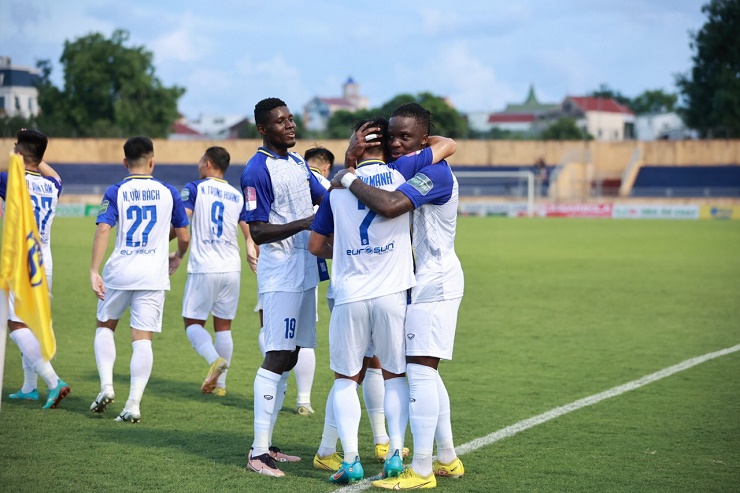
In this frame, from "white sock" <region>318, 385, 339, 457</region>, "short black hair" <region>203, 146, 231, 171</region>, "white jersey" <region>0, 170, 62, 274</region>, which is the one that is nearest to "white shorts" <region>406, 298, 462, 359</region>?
"white sock" <region>318, 385, 339, 457</region>

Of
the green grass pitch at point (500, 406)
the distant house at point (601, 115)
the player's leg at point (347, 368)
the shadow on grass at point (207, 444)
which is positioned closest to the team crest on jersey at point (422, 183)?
the player's leg at point (347, 368)

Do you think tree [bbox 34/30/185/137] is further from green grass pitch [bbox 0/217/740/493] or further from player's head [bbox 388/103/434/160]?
player's head [bbox 388/103/434/160]

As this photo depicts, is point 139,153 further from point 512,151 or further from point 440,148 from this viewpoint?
point 512,151

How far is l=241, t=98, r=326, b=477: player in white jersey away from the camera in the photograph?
229 inches

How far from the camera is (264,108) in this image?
5.98 metres

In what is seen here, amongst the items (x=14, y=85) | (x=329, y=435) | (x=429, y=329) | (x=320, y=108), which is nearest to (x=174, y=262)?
(x=329, y=435)

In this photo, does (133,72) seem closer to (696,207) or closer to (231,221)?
(696,207)

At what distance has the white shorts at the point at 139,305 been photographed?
725 cm

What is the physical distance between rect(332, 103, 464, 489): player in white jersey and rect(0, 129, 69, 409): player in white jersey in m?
3.39

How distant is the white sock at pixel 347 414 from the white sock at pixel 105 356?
2.59 m

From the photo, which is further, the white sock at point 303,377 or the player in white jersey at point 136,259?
the white sock at point 303,377

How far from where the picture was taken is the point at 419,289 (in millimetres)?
5484

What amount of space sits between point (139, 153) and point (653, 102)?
14411cm

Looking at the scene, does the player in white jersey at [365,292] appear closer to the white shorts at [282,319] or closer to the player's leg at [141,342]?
the white shorts at [282,319]
